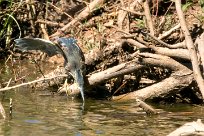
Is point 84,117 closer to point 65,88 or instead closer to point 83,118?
point 83,118

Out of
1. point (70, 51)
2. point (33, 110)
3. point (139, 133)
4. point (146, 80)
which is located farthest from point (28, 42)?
point (139, 133)

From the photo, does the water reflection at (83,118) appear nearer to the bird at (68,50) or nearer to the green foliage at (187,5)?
the bird at (68,50)

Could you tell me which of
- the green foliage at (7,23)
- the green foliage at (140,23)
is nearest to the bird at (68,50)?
the green foliage at (140,23)

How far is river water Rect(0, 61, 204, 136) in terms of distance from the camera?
557 centimetres

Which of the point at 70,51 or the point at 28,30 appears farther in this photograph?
the point at 28,30

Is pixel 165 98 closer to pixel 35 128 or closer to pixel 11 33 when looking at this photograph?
pixel 35 128

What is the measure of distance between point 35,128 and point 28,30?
182 inches

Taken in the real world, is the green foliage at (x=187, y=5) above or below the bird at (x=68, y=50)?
above

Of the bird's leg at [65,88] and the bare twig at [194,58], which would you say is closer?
the bare twig at [194,58]

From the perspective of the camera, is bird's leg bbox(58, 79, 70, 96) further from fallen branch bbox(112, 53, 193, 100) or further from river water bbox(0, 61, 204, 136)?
fallen branch bbox(112, 53, 193, 100)

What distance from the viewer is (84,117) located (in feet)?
20.4

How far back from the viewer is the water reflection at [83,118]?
5.59 m

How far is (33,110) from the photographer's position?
21.2ft

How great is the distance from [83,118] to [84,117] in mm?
52
